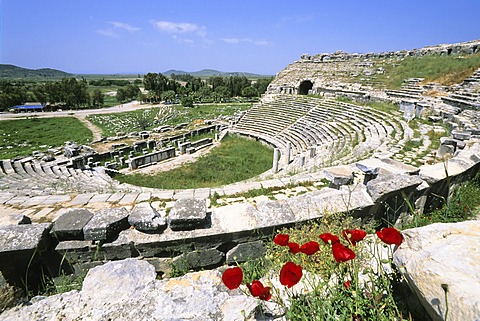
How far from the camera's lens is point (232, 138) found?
2339cm

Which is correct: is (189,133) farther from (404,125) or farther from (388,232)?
(388,232)

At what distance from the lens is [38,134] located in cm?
2717

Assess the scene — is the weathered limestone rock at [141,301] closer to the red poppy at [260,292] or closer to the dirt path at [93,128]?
the red poppy at [260,292]

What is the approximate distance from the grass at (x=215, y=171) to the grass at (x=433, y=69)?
14544mm

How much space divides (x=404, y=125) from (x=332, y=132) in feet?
13.8

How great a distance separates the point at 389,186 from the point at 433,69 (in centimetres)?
2483

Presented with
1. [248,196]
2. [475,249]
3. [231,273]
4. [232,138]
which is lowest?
[232,138]

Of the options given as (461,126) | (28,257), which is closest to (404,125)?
(461,126)

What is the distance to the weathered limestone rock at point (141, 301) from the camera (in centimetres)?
200

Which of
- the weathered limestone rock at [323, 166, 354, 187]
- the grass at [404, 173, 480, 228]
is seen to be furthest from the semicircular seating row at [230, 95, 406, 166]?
the grass at [404, 173, 480, 228]

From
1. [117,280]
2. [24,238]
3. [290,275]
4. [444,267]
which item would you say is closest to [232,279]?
[290,275]

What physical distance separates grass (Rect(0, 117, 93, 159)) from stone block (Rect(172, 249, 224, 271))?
22.8 meters

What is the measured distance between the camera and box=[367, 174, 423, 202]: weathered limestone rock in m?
3.46

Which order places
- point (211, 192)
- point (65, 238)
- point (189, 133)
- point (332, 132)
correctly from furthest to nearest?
point (189, 133), point (332, 132), point (211, 192), point (65, 238)
